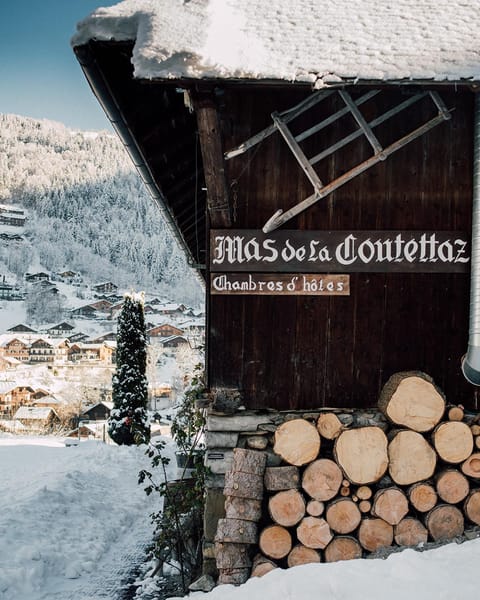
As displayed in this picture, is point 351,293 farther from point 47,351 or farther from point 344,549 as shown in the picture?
point 47,351

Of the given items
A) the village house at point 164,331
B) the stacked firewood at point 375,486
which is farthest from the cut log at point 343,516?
the village house at point 164,331

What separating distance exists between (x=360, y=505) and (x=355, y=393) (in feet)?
2.92

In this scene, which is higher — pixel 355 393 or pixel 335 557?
pixel 355 393

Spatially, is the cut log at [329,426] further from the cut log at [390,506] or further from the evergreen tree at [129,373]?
the evergreen tree at [129,373]

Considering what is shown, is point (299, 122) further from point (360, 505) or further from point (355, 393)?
point (360, 505)

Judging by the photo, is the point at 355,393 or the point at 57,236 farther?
the point at 57,236

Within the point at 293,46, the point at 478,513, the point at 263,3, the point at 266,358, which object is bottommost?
the point at 478,513

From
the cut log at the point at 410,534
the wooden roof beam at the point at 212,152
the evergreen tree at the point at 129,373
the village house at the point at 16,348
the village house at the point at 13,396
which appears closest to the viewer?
the wooden roof beam at the point at 212,152

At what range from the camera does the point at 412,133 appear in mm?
4465

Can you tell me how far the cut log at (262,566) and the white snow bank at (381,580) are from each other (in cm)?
14

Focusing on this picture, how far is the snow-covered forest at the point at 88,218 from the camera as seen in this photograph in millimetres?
146750

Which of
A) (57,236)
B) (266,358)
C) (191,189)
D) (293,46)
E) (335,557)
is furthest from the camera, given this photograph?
(57,236)

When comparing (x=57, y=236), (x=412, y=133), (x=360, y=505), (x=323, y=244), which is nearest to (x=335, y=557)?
(x=360, y=505)

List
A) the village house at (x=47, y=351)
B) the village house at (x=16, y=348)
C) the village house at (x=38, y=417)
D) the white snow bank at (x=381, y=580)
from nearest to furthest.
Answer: the white snow bank at (x=381, y=580) < the village house at (x=38, y=417) < the village house at (x=16, y=348) < the village house at (x=47, y=351)
